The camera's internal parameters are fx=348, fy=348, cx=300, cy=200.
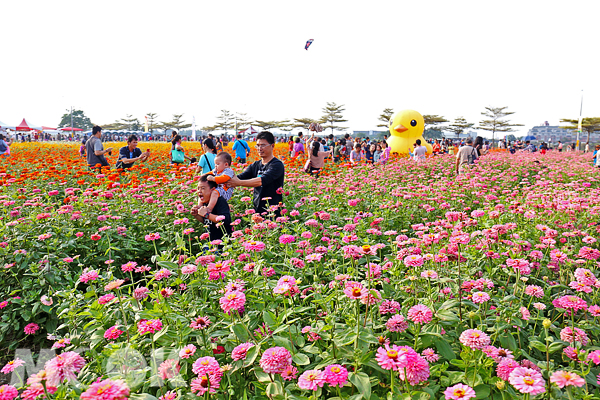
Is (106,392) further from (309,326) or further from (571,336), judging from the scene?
(571,336)

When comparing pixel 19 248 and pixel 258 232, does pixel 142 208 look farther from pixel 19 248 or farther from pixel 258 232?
pixel 258 232

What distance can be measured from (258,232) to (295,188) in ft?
9.88

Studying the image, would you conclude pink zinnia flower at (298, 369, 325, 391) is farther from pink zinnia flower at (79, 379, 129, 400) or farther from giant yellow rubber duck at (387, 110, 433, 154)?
giant yellow rubber duck at (387, 110, 433, 154)

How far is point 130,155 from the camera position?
740cm

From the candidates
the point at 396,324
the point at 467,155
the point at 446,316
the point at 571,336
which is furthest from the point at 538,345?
the point at 467,155

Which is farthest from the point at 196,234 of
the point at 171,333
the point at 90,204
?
the point at 171,333

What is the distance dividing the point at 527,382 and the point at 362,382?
0.54 metres

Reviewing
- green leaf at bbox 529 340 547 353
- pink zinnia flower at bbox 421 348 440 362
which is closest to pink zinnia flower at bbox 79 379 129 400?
pink zinnia flower at bbox 421 348 440 362

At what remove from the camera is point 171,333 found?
5.31 feet

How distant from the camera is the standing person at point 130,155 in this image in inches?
277

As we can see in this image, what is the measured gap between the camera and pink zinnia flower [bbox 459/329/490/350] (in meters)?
1.33

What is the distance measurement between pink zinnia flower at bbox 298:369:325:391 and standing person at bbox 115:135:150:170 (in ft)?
22.4

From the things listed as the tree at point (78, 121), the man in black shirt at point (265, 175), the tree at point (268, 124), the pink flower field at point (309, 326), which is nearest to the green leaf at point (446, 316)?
the pink flower field at point (309, 326)

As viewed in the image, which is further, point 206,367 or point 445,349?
point 445,349
